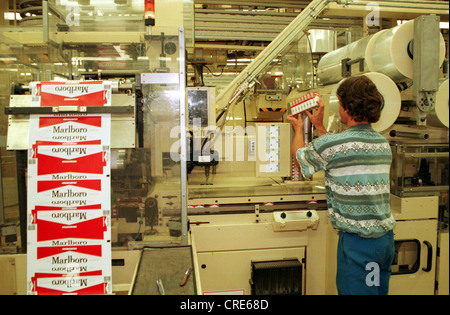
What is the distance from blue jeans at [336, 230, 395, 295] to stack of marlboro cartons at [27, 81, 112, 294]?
1.33 metres

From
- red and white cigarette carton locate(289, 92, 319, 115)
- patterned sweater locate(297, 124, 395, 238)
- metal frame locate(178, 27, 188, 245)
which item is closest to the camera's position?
patterned sweater locate(297, 124, 395, 238)

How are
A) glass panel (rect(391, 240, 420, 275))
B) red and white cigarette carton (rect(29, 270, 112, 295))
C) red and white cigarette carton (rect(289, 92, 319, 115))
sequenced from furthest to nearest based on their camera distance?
1. glass panel (rect(391, 240, 420, 275))
2. red and white cigarette carton (rect(289, 92, 319, 115))
3. red and white cigarette carton (rect(29, 270, 112, 295))

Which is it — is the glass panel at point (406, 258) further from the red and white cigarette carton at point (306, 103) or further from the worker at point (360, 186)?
the red and white cigarette carton at point (306, 103)

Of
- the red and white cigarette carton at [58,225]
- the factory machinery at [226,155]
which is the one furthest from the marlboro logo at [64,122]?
the red and white cigarette carton at [58,225]

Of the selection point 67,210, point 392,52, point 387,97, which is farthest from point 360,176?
point 67,210

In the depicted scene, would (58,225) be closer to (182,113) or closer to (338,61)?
(182,113)

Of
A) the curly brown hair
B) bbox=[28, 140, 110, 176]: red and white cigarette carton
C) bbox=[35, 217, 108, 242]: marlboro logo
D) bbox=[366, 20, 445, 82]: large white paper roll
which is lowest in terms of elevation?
bbox=[35, 217, 108, 242]: marlboro logo

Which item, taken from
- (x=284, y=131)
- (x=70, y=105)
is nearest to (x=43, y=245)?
(x=70, y=105)

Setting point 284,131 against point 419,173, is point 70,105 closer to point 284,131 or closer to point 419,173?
point 284,131

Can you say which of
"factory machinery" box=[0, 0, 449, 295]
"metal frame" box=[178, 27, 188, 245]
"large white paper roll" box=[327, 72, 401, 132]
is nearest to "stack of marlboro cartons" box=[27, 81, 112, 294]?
"factory machinery" box=[0, 0, 449, 295]

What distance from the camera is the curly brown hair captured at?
166cm

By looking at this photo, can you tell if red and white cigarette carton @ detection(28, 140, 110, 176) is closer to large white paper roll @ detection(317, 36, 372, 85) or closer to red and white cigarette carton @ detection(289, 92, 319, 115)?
red and white cigarette carton @ detection(289, 92, 319, 115)

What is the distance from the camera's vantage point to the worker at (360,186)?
65.0 inches
